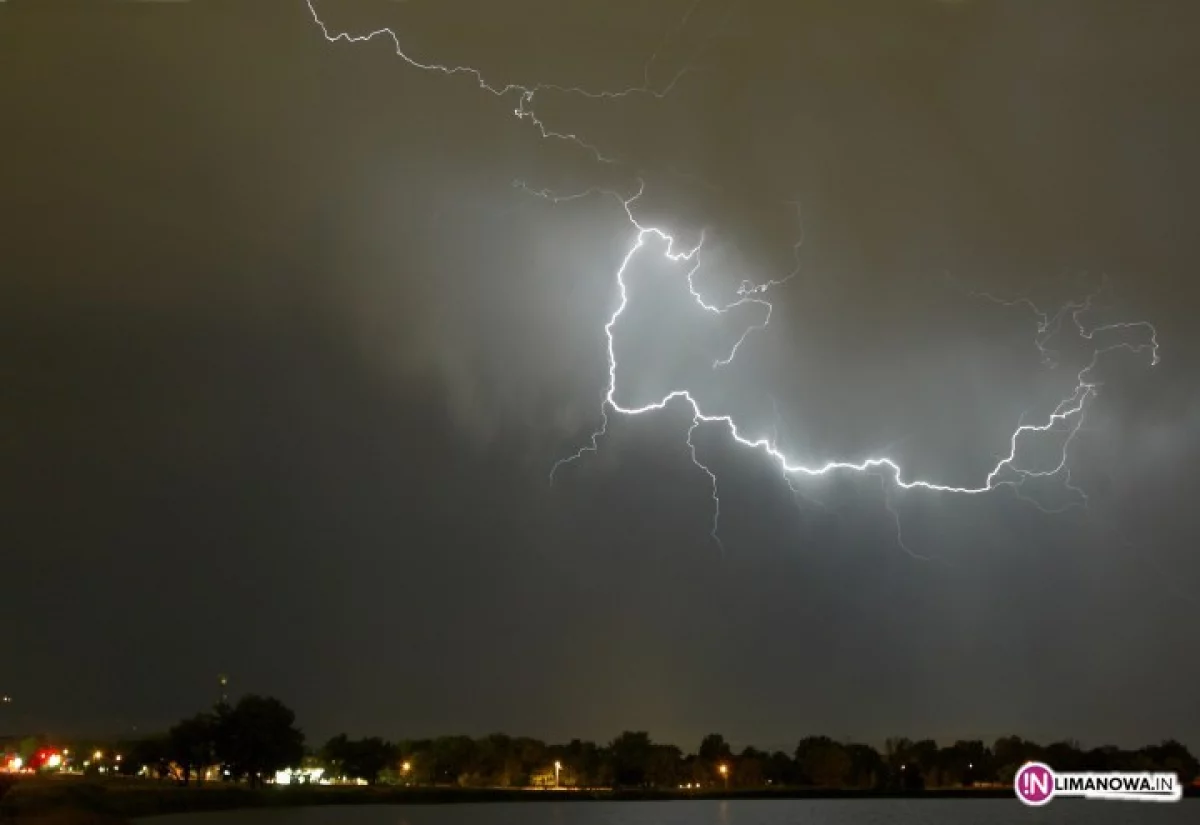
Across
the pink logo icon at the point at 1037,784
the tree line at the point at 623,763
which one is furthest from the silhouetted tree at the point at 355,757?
the pink logo icon at the point at 1037,784

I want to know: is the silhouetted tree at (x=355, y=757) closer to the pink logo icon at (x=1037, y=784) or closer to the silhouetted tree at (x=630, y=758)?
the silhouetted tree at (x=630, y=758)

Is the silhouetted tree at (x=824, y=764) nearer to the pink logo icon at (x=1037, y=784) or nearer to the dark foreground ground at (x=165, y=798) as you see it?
the dark foreground ground at (x=165, y=798)

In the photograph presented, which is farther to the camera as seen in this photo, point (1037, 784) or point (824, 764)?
point (824, 764)

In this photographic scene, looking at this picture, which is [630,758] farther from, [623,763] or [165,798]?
[165,798]

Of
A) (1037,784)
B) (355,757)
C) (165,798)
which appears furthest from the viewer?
(355,757)

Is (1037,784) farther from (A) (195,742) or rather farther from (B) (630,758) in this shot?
(B) (630,758)

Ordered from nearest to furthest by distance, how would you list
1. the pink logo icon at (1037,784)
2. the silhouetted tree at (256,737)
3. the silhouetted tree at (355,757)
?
the pink logo icon at (1037,784) → the silhouetted tree at (256,737) → the silhouetted tree at (355,757)

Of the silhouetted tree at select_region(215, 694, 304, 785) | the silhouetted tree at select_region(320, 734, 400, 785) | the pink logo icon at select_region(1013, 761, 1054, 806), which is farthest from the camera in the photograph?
the silhouetted tree at select_region(320, 734, 400, 785)

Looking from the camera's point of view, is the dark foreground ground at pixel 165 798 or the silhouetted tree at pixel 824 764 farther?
the silhouetted tree at pixel 824 764

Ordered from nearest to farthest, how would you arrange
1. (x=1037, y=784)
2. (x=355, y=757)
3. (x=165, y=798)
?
1. (x=1037, y=784)
2. (x=165, y=798)
3. (x=355, y=757)

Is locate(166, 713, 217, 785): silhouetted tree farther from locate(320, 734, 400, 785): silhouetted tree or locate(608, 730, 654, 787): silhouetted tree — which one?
locate(608, 730, 654, 787): silhouetted tree

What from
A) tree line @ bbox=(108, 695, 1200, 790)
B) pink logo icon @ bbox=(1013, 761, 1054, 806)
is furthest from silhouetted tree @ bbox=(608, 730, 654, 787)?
pink logo icon @ bbox=(1013, 761, 1054, 806)

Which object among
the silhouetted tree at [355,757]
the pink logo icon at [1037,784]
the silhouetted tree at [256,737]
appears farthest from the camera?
the silhouetted tree at [355,757]

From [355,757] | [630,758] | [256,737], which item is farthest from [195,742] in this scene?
[630,758]
